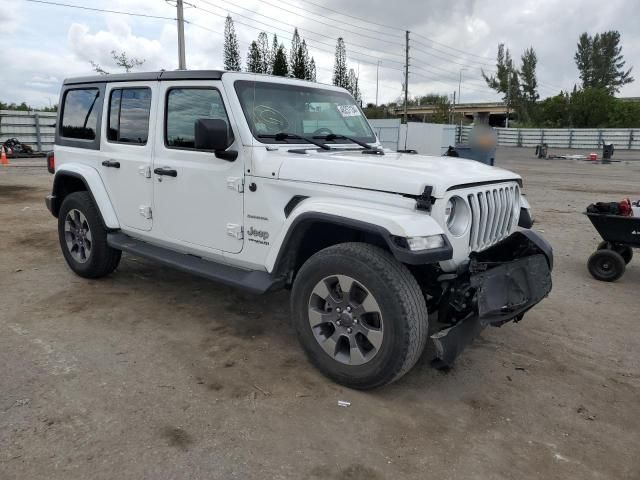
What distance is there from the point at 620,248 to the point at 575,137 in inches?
1654

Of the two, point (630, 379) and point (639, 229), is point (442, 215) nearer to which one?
point (630, 379)

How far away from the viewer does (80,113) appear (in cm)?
512

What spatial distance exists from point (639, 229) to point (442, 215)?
354 centimetres

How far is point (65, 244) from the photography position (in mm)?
5344

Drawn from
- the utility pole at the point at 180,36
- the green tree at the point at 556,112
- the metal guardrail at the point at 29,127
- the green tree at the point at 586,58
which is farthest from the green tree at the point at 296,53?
the green tree at the point at 586,58

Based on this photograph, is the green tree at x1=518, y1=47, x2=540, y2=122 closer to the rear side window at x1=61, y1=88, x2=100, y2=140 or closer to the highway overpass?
the highway overpass

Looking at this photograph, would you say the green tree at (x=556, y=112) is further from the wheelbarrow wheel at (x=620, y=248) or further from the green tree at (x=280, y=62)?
the wheelbarrow wheel at (x=620, y=248)

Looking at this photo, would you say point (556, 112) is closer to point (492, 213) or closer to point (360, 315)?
point (492, 213)

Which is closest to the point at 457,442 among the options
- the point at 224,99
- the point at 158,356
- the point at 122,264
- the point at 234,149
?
the point at 158,356

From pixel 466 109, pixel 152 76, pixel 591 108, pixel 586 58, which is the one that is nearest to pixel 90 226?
pixel 152 76

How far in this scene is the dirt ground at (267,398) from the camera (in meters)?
2.54

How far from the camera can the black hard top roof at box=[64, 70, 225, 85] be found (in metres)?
3.84

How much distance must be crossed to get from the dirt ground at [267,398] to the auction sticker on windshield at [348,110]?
182cm

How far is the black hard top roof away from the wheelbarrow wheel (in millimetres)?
4655
